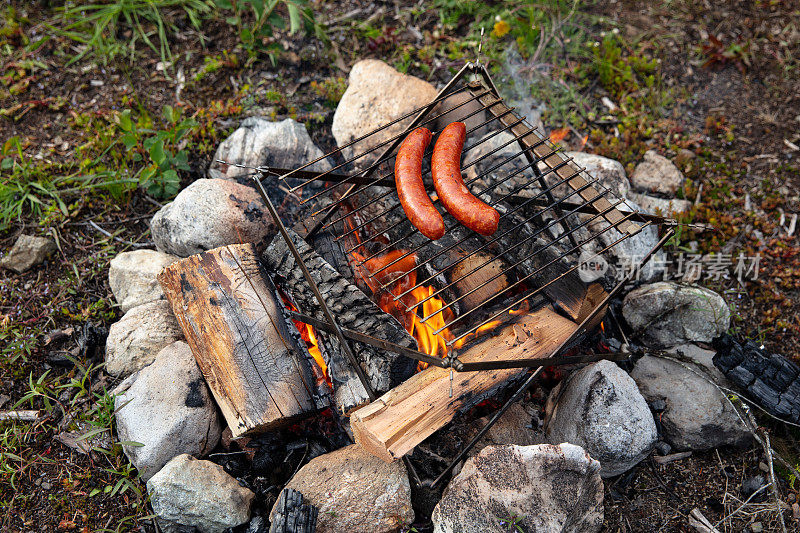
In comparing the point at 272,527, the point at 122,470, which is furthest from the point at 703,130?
the point at 122,470

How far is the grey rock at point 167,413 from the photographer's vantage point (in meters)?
2.93

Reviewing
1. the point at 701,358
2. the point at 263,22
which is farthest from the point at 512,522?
the point at 263,22

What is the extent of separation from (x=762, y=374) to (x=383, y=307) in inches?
92.5

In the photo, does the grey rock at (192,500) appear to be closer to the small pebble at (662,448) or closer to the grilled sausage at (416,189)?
the grilled sausage at (416,189)

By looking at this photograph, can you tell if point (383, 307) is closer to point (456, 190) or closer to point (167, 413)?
point (456, 190)

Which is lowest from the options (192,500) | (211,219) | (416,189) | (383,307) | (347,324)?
(192,500)

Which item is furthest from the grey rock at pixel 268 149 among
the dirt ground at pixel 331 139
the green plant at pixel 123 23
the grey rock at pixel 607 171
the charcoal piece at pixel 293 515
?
the charcoal piece at pixel 293 515

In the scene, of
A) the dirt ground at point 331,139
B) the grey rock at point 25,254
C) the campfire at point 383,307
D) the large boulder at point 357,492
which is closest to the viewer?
the large boulder at point 357,492

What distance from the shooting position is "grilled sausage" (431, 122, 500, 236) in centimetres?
280

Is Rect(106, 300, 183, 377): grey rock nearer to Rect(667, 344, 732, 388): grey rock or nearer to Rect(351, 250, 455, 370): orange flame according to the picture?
Rect(351, 250, 455, 370): orange flame

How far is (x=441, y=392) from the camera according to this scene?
277 centimetres

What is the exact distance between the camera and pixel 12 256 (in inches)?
150

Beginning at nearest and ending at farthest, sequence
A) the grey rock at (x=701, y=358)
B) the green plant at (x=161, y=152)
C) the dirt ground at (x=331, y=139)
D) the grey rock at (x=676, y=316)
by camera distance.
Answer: the dirt ground at (x=331, y=139), the grey rock at (x=701, y=358), the grey rock at (x=676, y=316), the green plant at (x=161, y=152)

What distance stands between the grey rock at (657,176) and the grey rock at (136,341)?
12.1 feet
